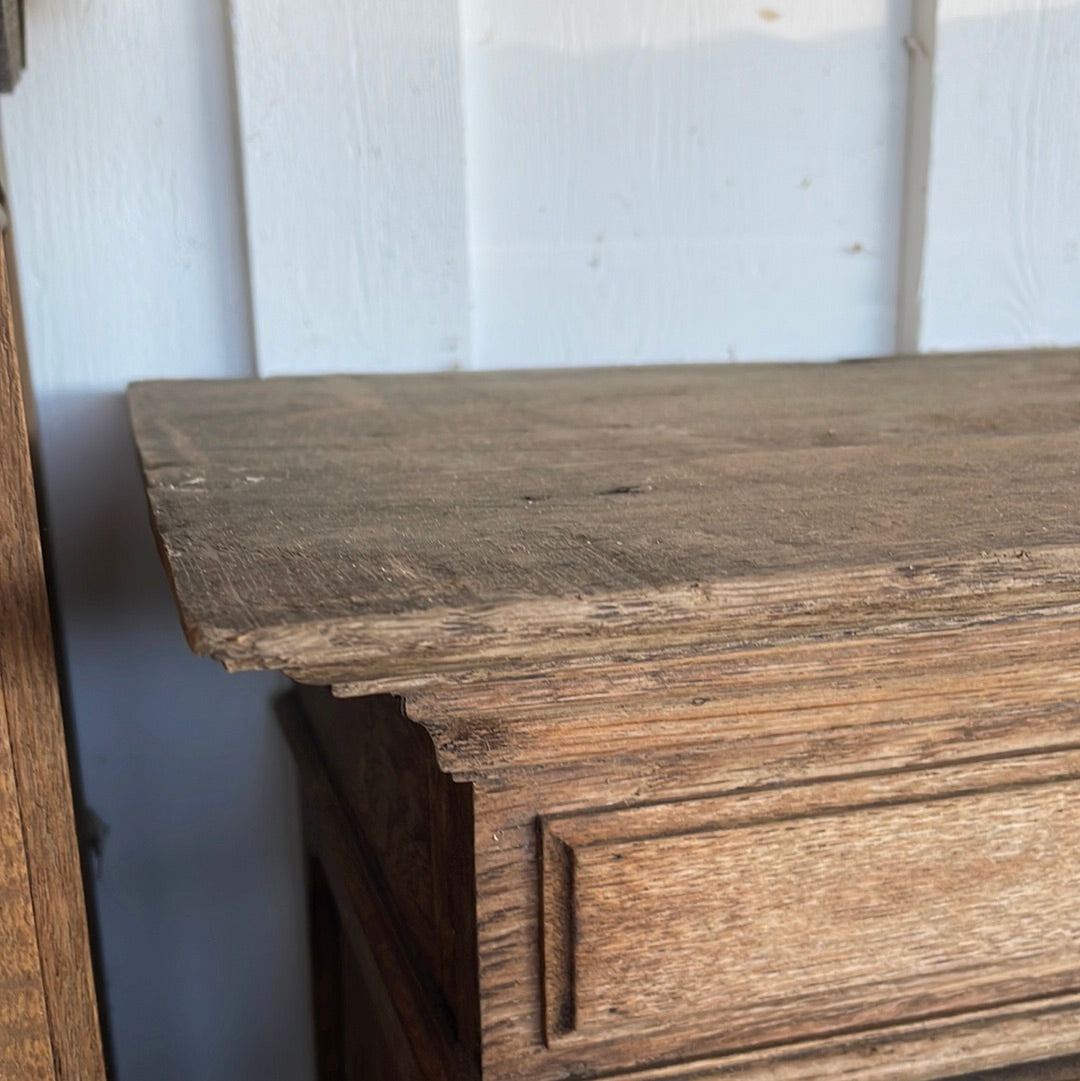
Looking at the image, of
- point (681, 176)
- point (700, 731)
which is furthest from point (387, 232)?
point (700, 731)

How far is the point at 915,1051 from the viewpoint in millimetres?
449

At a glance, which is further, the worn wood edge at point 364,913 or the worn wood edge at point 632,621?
the worn wood edge at point 364,913

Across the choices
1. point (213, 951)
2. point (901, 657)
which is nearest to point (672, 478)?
point (901, 657)

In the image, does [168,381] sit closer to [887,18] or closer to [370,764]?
[370,764]

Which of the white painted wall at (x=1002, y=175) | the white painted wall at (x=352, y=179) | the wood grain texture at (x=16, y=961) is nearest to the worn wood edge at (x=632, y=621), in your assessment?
the wood grain texture at (x=16, y=961)

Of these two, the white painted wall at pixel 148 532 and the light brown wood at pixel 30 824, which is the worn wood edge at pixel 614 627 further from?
the white painted wall at pixel 148 532

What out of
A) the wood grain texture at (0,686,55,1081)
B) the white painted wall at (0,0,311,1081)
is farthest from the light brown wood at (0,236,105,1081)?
the white painted wall at (0,0,311,1081)

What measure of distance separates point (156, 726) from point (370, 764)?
0.46 m

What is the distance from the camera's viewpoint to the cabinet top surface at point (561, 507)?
0.32m

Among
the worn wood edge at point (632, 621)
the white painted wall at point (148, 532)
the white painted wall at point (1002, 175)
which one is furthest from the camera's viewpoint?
the white painted wall at point (1002, 175)

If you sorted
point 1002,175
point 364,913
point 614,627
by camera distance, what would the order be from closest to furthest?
point 614,627 → point 364,913 → point 1002,175

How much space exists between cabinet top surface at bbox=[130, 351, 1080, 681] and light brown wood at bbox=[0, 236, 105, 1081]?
0.05 metres

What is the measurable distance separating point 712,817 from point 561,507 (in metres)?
0.12

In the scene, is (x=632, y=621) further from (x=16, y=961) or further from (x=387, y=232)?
(x=387, y=232)
